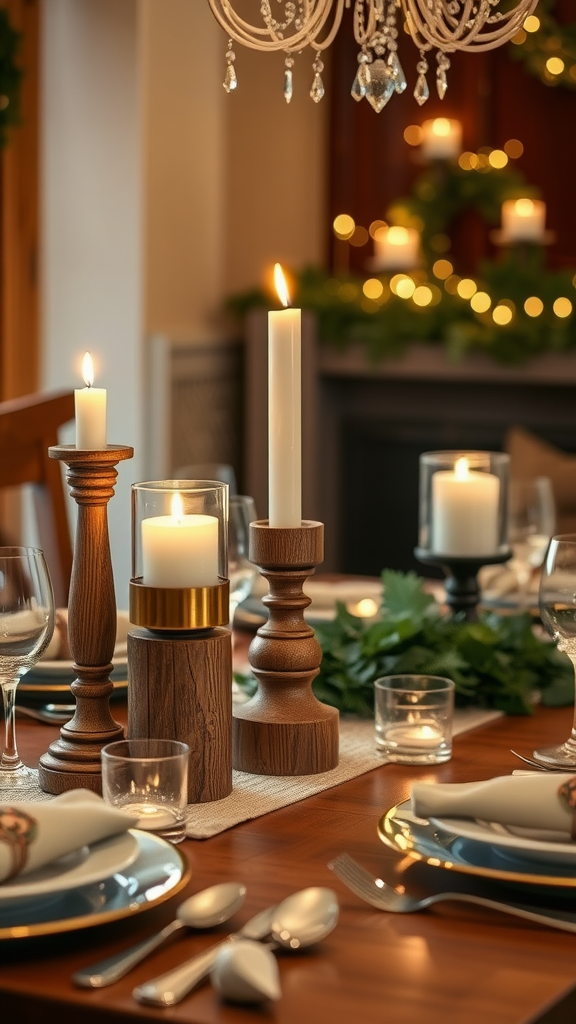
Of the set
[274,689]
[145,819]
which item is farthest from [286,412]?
[145,819]

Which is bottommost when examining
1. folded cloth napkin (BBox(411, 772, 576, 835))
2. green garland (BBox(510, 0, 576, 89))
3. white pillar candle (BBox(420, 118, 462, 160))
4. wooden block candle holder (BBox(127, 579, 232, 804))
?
folded cloth napkin (BBox(411, 772, 576, 835))

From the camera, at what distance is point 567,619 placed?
1271 mm

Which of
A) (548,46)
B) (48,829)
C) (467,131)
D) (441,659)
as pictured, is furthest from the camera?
(467,131)

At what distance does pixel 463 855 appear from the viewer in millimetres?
997

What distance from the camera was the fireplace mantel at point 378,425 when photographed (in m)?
3.95

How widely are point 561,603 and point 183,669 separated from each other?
35 centimetres

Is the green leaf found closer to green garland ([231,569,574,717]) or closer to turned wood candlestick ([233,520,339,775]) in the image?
green garland ([231,569,574,717])

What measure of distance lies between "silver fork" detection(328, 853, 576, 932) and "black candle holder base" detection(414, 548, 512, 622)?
2.41 ft

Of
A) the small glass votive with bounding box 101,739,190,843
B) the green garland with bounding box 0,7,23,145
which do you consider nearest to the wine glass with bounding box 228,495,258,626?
the small glass votive with bounding box 101,739,190,843

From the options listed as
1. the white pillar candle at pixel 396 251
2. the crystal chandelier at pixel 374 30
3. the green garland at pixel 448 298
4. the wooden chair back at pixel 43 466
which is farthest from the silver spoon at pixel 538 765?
the white pillar candle at pixel 396 251

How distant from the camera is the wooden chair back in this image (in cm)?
228

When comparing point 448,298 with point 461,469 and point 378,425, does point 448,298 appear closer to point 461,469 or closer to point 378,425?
point 378,425

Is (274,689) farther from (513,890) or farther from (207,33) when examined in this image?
(207,33)

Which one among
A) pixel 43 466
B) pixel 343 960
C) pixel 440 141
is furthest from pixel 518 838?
pixel 440 141
